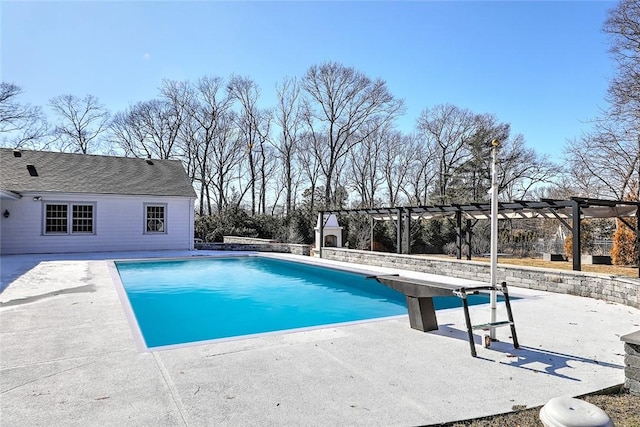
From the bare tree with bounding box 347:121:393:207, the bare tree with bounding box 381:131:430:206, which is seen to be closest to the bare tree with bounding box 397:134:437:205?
the bare tree with bounding box 381:131:430:206

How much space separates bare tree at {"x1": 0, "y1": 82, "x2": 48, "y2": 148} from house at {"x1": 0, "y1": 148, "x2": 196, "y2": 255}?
9.96m

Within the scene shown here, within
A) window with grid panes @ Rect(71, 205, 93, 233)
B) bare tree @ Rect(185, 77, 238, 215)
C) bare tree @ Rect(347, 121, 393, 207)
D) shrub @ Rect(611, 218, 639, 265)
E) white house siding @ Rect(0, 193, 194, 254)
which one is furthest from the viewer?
bare tree @ Rect(347, 121, 393, 207)

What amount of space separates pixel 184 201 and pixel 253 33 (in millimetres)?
8074

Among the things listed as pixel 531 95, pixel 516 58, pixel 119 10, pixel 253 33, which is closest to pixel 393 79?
pixel 531 95

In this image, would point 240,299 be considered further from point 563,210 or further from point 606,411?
point 563,210

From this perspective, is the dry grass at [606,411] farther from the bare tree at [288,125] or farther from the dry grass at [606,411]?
the bare tree at [288,125]

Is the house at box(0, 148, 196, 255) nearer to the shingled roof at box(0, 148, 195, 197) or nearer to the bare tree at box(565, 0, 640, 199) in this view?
the shingled roof at box(0, 148, 195, 197)

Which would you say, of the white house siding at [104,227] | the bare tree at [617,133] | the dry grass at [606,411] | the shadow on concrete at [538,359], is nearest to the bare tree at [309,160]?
the white house siding at [104,227]

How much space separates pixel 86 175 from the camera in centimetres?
1795

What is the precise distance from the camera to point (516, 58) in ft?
55.2

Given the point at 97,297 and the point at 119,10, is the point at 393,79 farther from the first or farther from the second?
the point at 97,297

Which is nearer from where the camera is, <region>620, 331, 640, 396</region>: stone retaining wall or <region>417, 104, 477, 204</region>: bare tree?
<region>620, 331, 640, 396</region>: stone retaining wall

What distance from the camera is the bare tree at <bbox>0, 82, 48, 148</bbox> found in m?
25.0

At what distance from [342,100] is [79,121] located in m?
19.5
